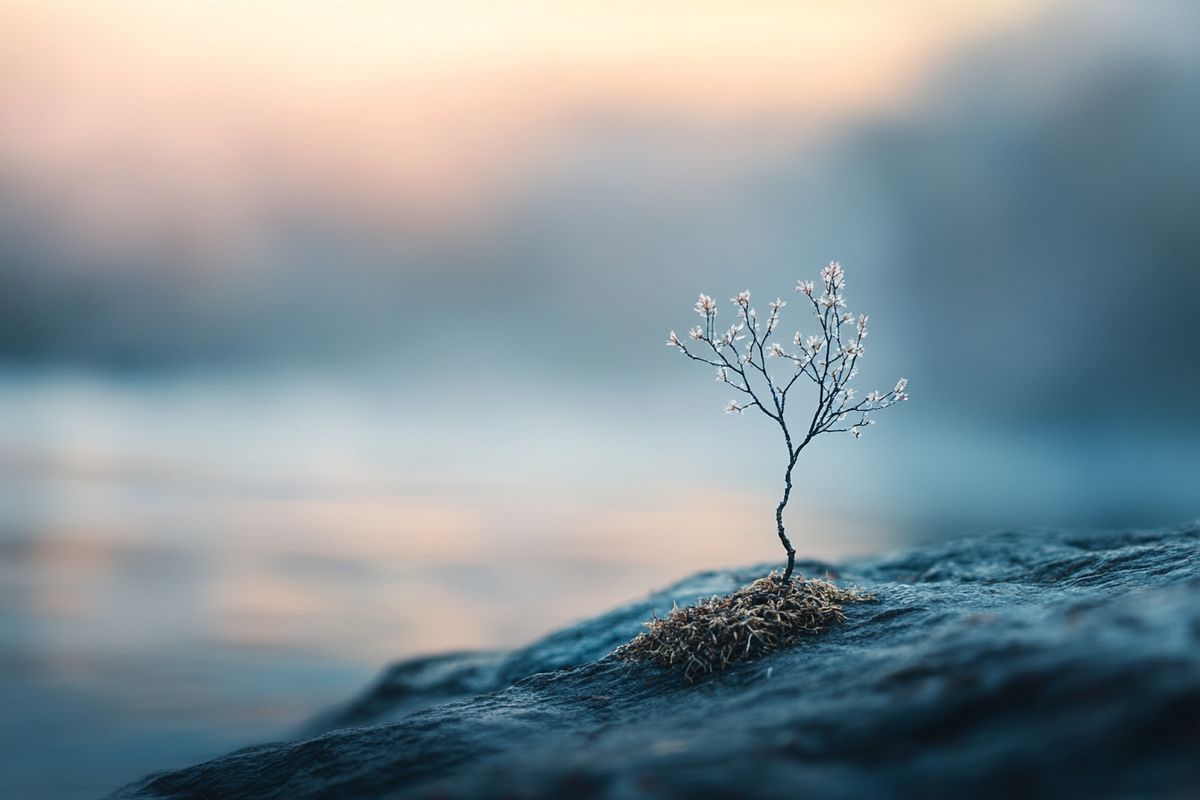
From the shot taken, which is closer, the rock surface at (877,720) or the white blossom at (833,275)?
the rock surface at (877,720)

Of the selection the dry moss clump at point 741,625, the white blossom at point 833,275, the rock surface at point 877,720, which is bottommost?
the rock surface at point 877,720

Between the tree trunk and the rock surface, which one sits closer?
the rock surface

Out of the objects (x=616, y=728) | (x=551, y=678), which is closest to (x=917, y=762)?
(x=616, y=728)

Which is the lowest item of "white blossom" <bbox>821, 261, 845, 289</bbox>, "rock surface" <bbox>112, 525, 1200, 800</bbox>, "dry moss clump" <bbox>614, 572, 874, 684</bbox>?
"rock surface" <bbox>112, 525, 1200, 800</bbox>

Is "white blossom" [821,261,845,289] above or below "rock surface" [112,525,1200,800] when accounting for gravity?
above

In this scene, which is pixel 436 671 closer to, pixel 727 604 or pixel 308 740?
pixel 308 740
